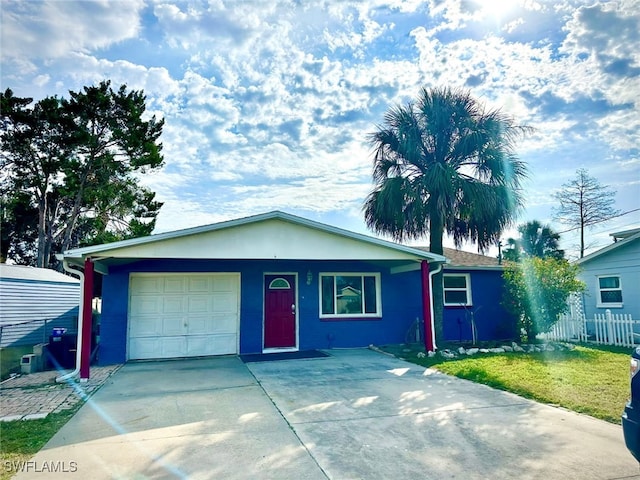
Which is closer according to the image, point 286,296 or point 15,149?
point 286,296

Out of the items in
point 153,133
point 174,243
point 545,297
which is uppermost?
point 153,133

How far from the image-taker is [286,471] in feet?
12.6

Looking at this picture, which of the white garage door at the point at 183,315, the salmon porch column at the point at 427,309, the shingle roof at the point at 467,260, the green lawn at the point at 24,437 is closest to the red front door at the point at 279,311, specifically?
the white garage door at the point at 183,315

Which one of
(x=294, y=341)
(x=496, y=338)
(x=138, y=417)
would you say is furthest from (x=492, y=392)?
(x=496, y=338)

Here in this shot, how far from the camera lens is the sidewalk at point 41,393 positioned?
6.02m

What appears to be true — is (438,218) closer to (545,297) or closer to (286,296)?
(545,297)

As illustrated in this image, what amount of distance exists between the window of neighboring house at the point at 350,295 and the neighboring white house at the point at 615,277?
856 cm

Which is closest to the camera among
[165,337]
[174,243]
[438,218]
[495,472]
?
[495,472]

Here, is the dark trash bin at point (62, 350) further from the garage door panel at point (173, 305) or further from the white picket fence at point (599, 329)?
the white picket fence at point (599, 329)

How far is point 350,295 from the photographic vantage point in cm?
1255

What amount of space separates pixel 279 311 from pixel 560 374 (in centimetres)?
706

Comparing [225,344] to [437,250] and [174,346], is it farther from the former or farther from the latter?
[437,250]

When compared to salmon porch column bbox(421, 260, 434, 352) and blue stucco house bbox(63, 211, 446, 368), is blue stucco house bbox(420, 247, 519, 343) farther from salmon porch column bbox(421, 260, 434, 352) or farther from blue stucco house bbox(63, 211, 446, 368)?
salmon porch column bbox(421, 260, 434, 352)

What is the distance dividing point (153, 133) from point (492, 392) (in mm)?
20792
